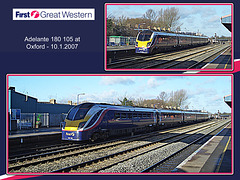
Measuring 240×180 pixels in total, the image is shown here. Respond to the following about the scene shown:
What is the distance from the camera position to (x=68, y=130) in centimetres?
1530

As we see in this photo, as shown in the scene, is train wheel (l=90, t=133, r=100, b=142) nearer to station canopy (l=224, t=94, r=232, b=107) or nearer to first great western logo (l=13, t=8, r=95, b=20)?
first great western logo (l=13, t=8, r=95, b=20)

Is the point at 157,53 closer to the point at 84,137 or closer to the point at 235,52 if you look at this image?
the point at 235,52

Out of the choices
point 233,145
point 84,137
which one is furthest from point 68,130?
point 233,145

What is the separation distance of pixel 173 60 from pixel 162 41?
230cm

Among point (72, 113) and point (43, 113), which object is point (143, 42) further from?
point (43, 113)

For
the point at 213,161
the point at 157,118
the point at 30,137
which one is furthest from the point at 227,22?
the point at 157,118

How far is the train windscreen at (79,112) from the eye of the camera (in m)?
15.7

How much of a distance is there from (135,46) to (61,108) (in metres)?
10.6

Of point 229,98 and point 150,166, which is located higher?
point 229,98

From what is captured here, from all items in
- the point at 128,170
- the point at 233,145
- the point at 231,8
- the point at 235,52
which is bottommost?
the point at 128,170

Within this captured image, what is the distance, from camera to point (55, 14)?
10547mm

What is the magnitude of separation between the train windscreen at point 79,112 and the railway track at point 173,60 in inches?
214

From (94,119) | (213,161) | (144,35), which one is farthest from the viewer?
(94,119)

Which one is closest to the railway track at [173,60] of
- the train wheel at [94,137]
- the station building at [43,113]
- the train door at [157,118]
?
the train wheel at [94,137]
